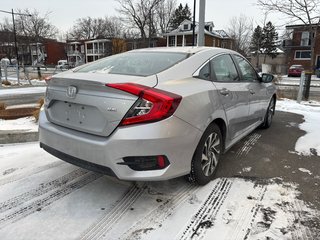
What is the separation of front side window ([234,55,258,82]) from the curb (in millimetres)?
3430

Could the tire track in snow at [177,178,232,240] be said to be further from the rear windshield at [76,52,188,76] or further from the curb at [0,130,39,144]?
the curb at [0,130,39,144]

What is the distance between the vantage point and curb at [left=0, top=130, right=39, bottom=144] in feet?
14.3

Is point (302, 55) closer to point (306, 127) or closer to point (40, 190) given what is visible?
point (306, 127)

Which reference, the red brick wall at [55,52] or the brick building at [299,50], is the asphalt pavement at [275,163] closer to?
the brick building at [299,50]

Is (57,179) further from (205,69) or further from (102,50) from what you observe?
(102,50)

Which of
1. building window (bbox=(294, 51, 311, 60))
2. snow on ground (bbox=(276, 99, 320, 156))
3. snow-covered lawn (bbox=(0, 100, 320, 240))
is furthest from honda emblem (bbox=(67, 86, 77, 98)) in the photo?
building window (bbox=(294, 51, 311, 60))

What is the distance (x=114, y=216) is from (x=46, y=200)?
766 mm

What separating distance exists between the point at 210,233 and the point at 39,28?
46.5 m

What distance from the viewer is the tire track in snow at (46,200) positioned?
2.42m

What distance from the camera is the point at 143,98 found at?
7.34 ft

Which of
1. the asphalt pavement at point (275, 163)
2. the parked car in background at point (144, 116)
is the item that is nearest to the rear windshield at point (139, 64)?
the parked car in background at point (144, 116)

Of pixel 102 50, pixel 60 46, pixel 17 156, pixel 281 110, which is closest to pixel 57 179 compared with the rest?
pixel 17 156

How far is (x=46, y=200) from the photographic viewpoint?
271cm

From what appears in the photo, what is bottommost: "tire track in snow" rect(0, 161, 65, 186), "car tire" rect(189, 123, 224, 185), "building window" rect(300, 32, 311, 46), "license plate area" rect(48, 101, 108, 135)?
"tire track in snow" rect(0, 161, 65, 186)
